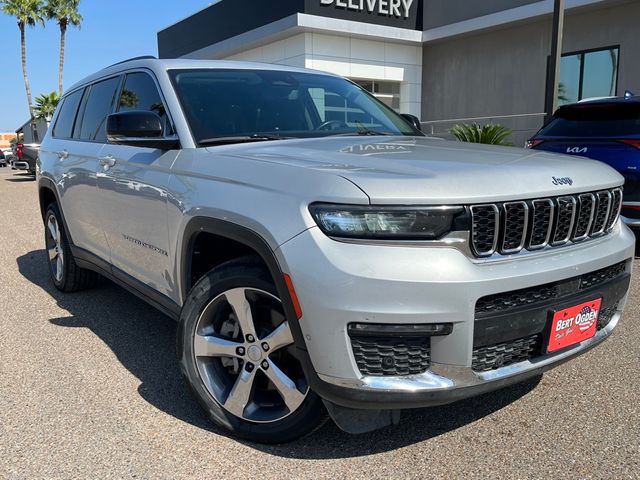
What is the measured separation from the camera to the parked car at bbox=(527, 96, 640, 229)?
5734 mm

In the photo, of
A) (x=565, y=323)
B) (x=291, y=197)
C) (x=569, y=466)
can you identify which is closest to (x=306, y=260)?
(x=291, y=197)

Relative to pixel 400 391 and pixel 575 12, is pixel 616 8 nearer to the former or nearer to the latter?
pixel 575 12

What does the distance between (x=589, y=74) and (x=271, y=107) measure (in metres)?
13.5

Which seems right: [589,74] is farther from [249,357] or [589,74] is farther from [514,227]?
[249,357]

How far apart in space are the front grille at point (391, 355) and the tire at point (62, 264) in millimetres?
3577

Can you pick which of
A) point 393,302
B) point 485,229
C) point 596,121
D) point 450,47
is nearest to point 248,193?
point 393,302

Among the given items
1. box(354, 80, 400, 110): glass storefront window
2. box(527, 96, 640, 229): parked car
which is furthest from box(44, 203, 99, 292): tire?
box(354, 80, 400, 110): glass storefront window

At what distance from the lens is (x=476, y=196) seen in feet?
7.06

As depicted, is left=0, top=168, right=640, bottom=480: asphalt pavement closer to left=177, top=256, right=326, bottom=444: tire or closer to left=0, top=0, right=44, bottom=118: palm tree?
left=177, top=256, right=326, bottom=444: tire

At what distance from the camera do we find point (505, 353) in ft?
7.57

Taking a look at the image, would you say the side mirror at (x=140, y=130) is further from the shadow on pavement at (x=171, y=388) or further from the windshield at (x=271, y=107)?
the shadow on pavement at (x=171, y=388)

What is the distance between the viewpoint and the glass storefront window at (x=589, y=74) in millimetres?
14000

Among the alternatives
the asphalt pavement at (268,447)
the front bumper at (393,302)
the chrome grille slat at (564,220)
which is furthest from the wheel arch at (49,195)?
the chrome grille slat at (564,220)

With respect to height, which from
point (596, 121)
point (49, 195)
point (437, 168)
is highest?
point (596, 121)
